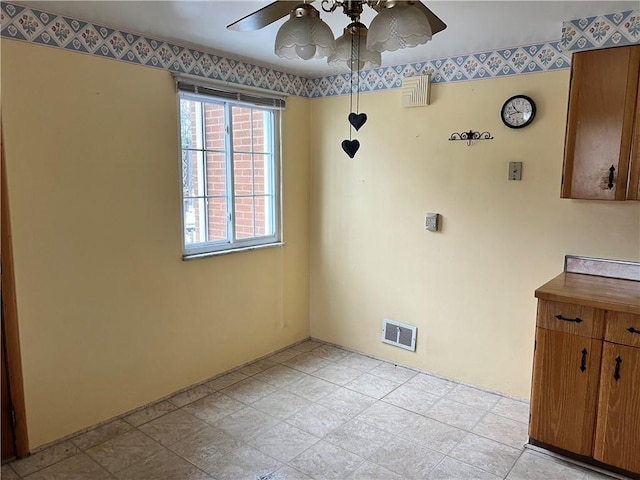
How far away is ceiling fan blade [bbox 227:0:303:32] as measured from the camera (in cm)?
154

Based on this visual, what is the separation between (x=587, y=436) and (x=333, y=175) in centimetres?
244

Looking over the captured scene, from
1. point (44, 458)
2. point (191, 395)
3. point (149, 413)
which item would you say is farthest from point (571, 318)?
point (44, 458)

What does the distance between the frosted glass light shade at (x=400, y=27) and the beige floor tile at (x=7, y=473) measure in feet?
8.33

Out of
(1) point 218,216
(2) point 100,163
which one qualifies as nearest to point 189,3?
(2) point 100,163

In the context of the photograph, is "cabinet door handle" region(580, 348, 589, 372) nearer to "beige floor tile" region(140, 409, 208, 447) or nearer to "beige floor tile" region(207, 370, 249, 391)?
"beige floor tile" region(140, 409, 208, 447)

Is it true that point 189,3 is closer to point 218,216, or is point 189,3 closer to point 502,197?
point 218,216

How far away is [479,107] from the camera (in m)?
2.97

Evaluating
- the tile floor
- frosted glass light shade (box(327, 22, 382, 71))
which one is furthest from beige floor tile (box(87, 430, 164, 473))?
frosted glass light shade (box(327, 22, 382, 71))

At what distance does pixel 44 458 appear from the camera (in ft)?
7.71

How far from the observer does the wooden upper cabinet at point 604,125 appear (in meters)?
2.26

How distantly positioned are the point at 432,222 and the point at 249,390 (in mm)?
1719

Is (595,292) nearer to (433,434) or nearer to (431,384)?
(433,434)

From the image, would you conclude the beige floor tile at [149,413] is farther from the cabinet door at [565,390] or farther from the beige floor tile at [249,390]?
the cabinet door at [565,390]

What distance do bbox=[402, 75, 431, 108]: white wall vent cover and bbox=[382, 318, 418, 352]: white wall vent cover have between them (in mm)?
1628
